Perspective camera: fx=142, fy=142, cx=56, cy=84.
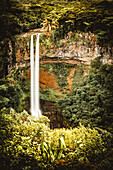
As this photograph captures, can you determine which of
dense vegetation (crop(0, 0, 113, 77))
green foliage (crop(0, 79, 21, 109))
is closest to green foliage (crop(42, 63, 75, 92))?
dense vegetation (crop(0, 0, 113, 77))

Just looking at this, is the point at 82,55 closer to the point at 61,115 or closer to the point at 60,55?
the point at 60,55

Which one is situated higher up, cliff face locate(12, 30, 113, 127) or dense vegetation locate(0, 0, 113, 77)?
dense vegetation locate(0, 0, 113, 77)

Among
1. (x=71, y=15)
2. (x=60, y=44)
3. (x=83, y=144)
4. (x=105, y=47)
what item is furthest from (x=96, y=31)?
(x=83, y=144)

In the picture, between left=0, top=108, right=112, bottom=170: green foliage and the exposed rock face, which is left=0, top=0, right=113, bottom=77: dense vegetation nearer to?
the exposed rock face

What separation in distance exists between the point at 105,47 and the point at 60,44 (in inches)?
66.4

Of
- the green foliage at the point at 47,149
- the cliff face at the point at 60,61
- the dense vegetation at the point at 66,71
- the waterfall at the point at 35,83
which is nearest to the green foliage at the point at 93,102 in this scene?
the dense vegetation at the point at 66,71

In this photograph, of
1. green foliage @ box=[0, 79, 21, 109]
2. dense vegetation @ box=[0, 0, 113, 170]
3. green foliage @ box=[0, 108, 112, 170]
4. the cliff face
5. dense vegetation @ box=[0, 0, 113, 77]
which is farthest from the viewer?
the cliff face

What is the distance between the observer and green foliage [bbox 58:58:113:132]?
458 centimetres

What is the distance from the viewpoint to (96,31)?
5105 mm

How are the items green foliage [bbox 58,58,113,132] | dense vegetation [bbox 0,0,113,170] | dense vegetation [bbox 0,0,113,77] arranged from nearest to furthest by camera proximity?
dense vegetation [bbox 0,0,113,170] → green foliage [bbox 58,58,113,132] → dense vegetation [bbox 0,0,113,77]

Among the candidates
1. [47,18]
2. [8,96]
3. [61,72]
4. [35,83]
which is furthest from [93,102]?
[47,18]

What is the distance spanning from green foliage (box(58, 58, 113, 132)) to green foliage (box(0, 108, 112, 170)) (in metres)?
0.80

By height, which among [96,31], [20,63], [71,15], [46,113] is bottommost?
[46,113]

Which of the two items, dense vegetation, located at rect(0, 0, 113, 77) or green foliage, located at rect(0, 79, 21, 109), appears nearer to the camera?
green foliage, located at rect(0, 79, 21, 109)
